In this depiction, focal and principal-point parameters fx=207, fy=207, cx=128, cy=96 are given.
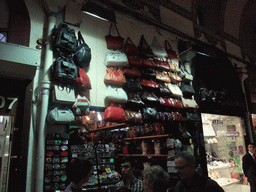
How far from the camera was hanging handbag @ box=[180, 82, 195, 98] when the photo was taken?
18.8 feet

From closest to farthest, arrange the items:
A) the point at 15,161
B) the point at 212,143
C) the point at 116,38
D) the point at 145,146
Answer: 1. the point at 15,161
2. the point at 116,38
3. the point at 145,146
4. the point at 212,143

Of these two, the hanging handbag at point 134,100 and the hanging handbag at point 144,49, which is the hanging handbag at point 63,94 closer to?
the hanging handbag at point 134,100

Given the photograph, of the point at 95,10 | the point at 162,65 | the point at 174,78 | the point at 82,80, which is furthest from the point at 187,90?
the point at 95,10

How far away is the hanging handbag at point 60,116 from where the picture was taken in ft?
11.3

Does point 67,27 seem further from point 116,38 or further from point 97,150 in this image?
point 97,150

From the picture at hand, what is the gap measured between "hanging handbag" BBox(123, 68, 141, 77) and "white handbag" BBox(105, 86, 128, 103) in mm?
398

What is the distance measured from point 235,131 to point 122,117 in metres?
5.36

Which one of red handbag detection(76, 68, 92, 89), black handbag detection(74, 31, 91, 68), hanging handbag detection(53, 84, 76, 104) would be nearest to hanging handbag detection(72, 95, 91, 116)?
hanging handbag detection(53, 84, 76, 104)

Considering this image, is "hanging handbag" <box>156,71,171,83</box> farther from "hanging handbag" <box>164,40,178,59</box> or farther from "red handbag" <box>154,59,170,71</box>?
"hanging handbag" <box>164,40,178,59</box>

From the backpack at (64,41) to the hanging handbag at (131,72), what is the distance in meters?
1.20

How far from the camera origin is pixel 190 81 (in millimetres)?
6141

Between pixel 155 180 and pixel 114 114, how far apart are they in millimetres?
1946

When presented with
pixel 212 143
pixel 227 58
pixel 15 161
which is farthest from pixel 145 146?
pixel 227 58

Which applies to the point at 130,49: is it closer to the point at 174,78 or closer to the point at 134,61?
the point at 134,61
